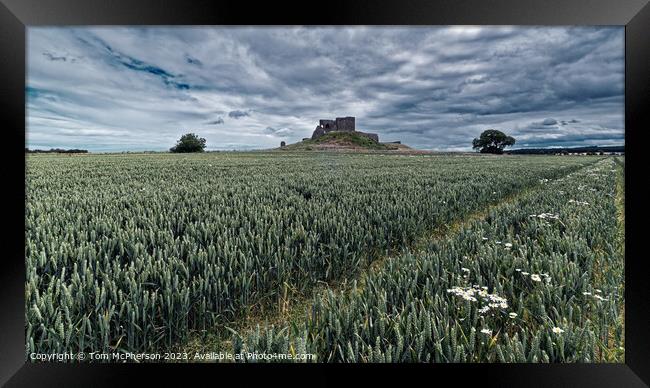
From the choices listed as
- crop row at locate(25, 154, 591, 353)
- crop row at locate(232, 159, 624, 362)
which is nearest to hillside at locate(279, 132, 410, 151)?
crop row at locate(25, 154, 591, 353)

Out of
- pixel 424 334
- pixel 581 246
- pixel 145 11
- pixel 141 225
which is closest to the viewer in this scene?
pixel 424 334

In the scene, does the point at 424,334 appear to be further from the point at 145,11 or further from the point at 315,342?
the point at 145,11

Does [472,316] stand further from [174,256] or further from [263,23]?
[263,23]

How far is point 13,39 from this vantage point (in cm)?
212

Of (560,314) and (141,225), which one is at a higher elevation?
(141,225)

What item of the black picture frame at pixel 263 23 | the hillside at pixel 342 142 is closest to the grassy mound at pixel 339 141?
the hillside at pixel 342 142

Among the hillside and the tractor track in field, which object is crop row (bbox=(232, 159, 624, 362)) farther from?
the hillside

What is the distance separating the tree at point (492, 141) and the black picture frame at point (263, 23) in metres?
1.89

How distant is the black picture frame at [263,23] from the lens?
189 cm

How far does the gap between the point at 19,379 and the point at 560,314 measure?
3727 mm

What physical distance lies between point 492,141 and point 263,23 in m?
3.77

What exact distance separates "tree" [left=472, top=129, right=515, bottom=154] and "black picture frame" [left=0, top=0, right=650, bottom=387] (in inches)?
74.5

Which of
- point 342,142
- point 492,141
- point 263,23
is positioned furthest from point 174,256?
point 342,142

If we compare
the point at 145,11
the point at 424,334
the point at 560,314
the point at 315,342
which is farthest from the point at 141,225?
the point at 560,314
